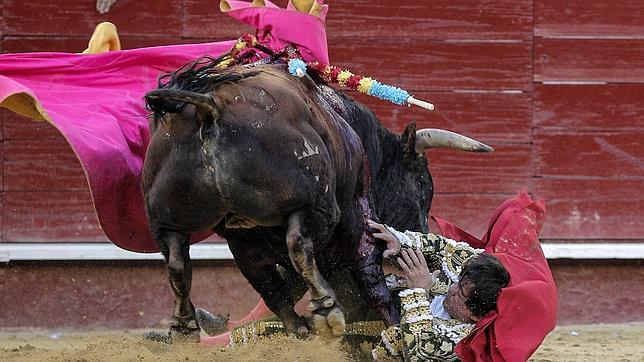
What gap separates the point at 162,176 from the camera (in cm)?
340

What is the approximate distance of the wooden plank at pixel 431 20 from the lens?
620 centimetres

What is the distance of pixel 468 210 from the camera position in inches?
249

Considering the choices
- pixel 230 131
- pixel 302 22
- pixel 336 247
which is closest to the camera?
pixel 230 131

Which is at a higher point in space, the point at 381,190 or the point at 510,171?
the point at 381,190

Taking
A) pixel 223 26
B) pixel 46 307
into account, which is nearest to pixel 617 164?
pixel 223 26

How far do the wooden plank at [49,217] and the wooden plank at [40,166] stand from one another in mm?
35

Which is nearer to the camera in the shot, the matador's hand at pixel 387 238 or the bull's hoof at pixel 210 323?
the matador's hand at pixel 387 238

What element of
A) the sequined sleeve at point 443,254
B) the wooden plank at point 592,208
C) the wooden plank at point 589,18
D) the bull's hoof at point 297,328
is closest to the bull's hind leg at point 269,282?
the bull's hoof at point 297,328

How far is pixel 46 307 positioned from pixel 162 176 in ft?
9.58

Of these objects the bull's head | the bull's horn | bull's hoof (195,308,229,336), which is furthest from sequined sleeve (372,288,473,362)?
bull's hoof (195,308,229,336)

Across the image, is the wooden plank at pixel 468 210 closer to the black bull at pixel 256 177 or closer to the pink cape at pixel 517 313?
the pink cape at pixel 517 313

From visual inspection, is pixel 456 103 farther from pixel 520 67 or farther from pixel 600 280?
pixel 600 280

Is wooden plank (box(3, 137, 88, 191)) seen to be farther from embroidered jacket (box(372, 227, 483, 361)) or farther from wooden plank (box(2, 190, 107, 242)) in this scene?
embroidered jacket (box(372, 227, 483, 361))

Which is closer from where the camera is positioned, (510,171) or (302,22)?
(302,22)
